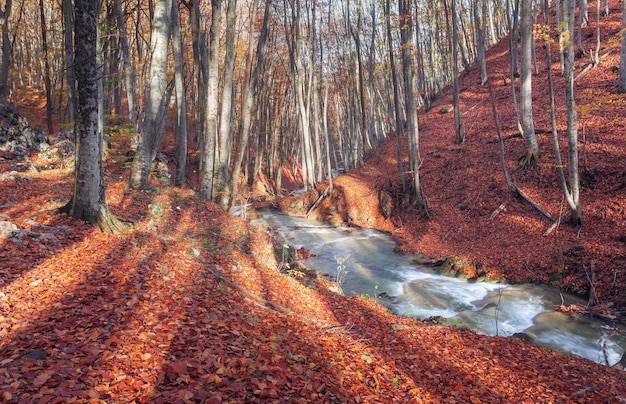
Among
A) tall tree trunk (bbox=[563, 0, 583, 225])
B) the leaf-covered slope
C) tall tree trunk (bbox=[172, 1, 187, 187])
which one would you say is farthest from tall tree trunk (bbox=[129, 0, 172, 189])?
tall tree trunk (bbox=[563, 0, 583, 225])

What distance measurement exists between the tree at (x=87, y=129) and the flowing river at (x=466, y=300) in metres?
7.25

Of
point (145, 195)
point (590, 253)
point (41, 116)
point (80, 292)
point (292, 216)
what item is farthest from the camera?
point (41, 116)

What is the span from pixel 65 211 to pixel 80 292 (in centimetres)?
318

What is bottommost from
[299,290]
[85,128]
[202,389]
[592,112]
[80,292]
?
[299,290]

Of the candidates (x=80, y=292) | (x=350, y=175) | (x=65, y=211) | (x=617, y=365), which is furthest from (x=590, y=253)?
(x=350, y=175)

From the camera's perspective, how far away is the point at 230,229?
40.8 ft

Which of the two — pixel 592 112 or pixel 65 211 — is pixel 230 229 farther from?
pixel 592 112

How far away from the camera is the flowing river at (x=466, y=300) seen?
8820 mm

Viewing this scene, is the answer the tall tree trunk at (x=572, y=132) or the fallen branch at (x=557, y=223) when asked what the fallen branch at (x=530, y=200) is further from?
the tall tree trunk at (x=572, y=132)

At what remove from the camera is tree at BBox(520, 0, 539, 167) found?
1491cm

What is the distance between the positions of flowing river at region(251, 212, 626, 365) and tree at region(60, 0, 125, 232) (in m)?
7.25

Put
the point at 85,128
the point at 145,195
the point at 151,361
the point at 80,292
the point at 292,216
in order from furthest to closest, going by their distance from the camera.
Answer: the point at 292,216 → the point at 145,195 → the point at 85,128 → the point at 80,292 → the point at 151,361

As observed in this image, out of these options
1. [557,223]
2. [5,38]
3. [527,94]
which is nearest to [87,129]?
[557,223]

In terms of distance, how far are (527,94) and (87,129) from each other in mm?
15870
